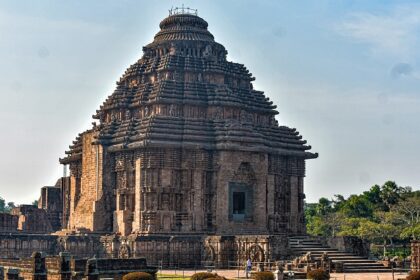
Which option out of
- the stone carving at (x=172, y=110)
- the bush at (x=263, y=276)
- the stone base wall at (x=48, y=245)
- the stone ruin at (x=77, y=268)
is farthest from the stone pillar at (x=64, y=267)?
the stone carving at (x=172, y=110)

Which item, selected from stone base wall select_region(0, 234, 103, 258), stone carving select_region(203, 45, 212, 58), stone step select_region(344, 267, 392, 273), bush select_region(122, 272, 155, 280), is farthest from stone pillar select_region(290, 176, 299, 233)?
bush select_region(122, 272, 155, 280)

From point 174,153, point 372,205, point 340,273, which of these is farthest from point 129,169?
point 372,205

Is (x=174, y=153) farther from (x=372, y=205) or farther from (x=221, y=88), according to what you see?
(x=372, y=205)

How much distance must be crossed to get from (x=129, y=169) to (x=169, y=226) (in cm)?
501

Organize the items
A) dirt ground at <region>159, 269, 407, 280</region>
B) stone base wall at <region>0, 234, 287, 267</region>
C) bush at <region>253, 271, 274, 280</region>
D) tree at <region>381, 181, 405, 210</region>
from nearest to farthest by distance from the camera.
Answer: bush at <region>253, 271, 274, 280</region> < dirt ground at <region>159, 269, 407, 280</region> < stone base wall at <region>0, 234, 287, 267</region> < tree at <region>381, 181, 405, 210</region>

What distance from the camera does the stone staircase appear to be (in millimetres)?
47469

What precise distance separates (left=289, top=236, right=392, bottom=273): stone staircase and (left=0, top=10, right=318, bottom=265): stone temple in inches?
58.7

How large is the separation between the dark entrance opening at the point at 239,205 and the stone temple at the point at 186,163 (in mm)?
67

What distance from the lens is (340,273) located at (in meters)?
45.2

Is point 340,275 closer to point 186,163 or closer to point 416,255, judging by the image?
point 416,255

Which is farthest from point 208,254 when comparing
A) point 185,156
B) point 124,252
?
point 185,156

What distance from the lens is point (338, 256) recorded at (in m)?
49.6

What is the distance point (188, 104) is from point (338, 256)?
14839mm

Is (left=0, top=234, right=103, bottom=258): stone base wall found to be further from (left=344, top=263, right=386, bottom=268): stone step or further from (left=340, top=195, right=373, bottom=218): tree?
(left=340, top=195, right=373, bottom=218): tree
